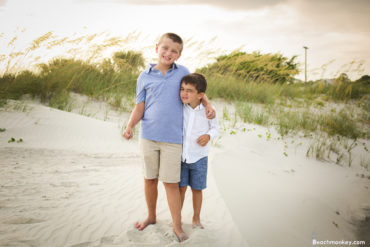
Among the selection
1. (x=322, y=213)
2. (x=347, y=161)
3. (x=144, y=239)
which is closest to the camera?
(x=144, y=239)

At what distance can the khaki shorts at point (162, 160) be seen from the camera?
6.69 ft

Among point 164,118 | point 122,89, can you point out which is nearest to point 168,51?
point 164,118

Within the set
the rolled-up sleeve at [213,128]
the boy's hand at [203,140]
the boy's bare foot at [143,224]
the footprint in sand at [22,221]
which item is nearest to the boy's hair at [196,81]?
the rolled-up sleeve at [213,128]

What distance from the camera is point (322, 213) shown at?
322 cm

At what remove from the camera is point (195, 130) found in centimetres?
212

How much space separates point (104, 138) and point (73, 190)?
5.89 feet

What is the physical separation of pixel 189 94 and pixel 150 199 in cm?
108

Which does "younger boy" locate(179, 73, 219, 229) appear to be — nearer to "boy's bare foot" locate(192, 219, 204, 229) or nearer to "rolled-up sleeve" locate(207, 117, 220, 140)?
"rolled-up sleeve" locate(207, 117, 220, 140)

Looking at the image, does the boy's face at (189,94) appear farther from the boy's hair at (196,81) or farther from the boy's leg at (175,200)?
the boy's leg at (175,200)

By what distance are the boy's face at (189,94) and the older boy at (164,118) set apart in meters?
0.05

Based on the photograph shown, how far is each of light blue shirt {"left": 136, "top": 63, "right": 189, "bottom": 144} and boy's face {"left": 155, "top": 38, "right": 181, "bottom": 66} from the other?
3.3 inches

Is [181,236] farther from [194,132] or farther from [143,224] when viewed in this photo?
[194,132]

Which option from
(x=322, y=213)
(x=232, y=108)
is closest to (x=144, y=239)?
(x=322, y=213)

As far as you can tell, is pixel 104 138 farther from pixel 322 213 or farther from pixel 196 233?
pixel 322 213
